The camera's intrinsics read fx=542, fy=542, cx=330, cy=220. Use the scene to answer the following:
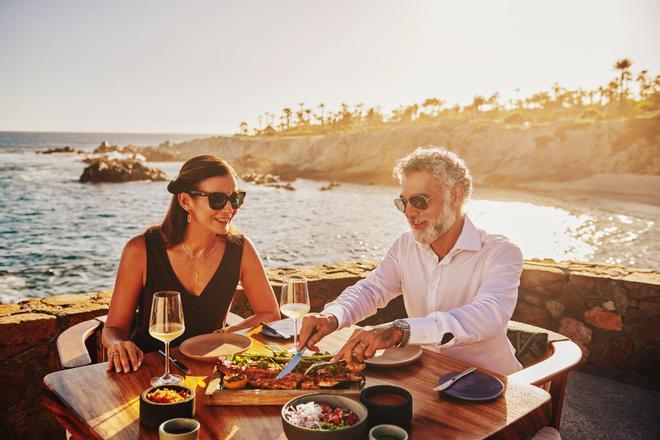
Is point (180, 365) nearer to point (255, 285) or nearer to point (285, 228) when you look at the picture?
point (255, 285)

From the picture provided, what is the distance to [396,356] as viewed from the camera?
2256mm

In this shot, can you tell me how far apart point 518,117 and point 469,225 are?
6394cm

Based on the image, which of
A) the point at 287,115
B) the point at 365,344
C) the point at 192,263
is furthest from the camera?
the point at 287,115

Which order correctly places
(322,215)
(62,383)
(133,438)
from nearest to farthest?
(133,438), (62,383), (322,215)

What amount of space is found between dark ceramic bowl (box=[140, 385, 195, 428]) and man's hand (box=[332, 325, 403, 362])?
586 millimetres

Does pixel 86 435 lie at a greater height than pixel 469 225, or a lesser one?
lesser

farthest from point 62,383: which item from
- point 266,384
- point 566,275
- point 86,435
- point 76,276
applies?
point 76,276

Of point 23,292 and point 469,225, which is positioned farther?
point 23,292

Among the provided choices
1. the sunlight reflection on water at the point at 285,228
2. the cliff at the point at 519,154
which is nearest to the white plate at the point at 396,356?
the sunlight reflection on water at the point at 285,228

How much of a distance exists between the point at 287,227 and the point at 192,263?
2626 centimetres

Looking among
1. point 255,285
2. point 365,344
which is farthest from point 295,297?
point 255,285

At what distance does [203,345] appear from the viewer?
2.37 meters

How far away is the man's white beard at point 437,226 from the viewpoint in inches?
110

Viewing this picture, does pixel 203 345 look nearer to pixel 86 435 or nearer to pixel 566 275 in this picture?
pixel 86 435
